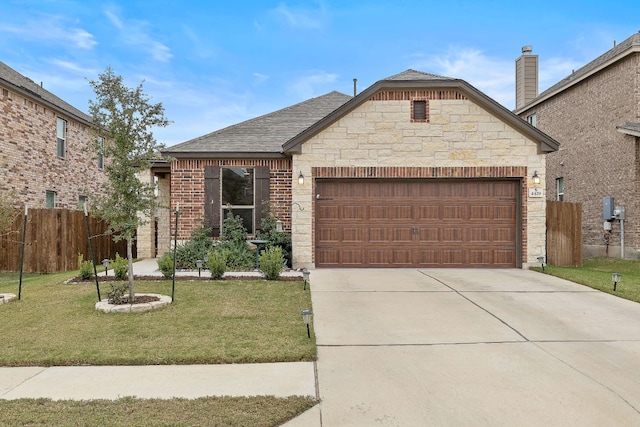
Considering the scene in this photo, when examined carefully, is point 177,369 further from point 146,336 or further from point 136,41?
point 136,41

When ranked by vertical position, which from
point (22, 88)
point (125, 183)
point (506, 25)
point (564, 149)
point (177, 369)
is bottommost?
point (177, 369)

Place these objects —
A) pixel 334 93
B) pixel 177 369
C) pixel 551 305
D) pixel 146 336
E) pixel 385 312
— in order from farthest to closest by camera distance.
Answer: pixel 334 93, pixel 551 305, pixel 385 312, pixel 146 336, pixel 177 369

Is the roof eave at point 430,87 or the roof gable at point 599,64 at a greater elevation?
the roof gable at point 599,64

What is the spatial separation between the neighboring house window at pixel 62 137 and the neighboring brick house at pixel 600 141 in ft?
58.2

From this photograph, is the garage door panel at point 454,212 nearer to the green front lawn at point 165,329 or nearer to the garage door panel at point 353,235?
the garage door panel at point 353,235

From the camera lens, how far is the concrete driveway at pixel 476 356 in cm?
358

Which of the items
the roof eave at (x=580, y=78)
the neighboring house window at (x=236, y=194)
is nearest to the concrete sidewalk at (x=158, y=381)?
the neighboring house window at (x=236, y=194)

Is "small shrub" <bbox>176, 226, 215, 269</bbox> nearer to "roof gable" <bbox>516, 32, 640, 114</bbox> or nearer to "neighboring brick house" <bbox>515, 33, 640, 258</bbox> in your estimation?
"neighboring brick house" <bbox>515, 33, 640, 258</bbox>

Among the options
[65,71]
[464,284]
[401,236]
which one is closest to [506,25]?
[401,236]

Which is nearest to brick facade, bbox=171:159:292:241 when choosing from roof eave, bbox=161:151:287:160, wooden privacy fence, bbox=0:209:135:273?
roof eave, bbox=161:151:287:160

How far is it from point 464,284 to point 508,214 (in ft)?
11.8

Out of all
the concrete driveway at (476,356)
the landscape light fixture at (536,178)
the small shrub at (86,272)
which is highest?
the landscape light fixture at (536,178)

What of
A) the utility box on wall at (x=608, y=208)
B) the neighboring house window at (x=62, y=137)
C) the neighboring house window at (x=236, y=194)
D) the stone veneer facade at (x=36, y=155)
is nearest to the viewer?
the neighboring house window at (x=236, y=194)

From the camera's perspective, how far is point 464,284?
932 cm
